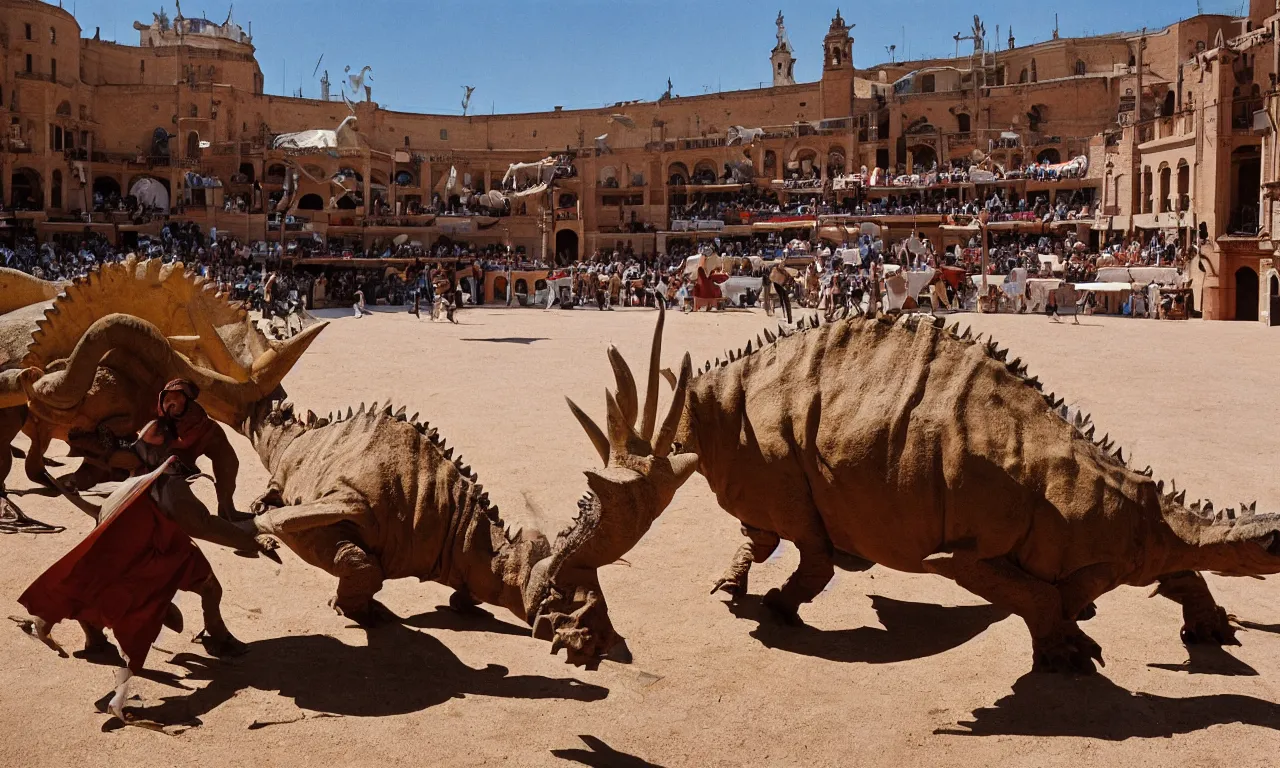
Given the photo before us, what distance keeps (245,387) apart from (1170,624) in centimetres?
655

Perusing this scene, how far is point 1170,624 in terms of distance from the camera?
6.70 m

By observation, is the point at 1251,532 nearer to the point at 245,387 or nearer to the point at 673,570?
the point at 673,570

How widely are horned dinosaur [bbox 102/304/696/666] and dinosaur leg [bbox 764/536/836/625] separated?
49.8 inches

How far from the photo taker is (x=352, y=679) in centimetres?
579

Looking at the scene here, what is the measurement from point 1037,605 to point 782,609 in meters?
1.67

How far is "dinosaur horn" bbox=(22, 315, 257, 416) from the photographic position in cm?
809

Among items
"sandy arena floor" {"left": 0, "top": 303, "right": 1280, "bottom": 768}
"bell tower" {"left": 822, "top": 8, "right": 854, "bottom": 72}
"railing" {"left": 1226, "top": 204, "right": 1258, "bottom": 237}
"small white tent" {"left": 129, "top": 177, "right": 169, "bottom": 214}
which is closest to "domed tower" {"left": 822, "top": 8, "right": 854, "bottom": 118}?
"bell tower" {"left": 822, "top": 8, "right": 854, "bottom": 72}

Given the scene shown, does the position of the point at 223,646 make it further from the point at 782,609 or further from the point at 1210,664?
the point at 1210,664

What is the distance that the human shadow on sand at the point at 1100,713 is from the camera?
17.1 feet

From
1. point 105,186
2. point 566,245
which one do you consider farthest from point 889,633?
point 105,186

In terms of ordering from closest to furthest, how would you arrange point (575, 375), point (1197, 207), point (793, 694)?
point (793, 694) < point (575, 375) < point (1197, 207)

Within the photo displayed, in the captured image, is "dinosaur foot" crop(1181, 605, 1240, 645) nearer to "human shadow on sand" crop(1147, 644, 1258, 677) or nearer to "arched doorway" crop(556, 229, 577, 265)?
"human shadow on sand" crop(1147, 644, 1258, 677)

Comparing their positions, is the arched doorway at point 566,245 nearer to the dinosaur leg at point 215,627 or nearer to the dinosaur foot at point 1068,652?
the dinosaur leg at point 215,627

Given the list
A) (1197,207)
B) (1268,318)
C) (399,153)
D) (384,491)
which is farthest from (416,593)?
(399,153)
